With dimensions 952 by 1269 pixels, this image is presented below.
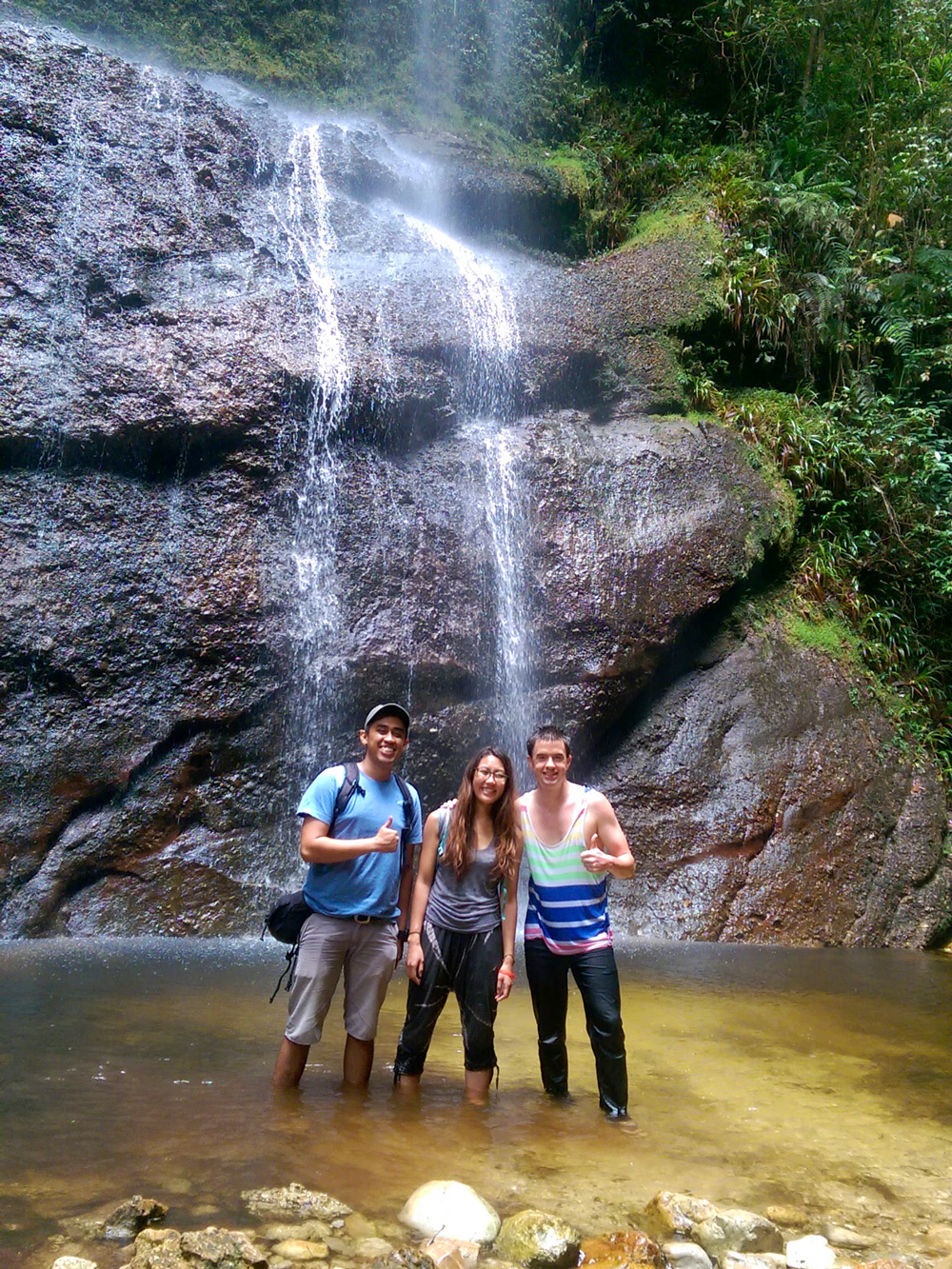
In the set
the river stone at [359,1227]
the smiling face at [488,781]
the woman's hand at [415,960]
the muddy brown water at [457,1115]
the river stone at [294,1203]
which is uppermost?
the smiling face at [488,781]

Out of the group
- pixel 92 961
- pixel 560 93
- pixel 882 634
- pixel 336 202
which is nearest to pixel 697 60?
pixel 560 93

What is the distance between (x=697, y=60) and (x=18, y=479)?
13083 millimetres

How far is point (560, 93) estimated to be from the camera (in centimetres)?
1505

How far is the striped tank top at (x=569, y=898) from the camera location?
367 centimetres

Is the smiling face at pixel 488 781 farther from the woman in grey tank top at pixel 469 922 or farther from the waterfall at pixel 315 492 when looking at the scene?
the waterfall at pixel 315 492

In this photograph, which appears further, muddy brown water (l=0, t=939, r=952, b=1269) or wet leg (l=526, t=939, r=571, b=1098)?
wet leg (l=526, t=939, r=571, b=1098)

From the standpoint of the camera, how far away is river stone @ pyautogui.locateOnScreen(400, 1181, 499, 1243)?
2553 mm

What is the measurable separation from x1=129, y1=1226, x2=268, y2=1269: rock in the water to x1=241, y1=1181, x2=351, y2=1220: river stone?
26 centimetres

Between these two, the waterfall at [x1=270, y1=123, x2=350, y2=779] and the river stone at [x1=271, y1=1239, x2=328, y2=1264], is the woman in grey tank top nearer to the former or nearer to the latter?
the river stone at [x1=271, y1=1239, x2=328, y2=1264]

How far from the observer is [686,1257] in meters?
2.49

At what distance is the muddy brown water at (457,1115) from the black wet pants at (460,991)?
168mm

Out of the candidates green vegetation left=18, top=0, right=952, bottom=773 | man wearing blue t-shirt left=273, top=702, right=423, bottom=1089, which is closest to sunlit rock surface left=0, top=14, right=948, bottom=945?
green vegetation left=18, top=0, right=952, bottom=773

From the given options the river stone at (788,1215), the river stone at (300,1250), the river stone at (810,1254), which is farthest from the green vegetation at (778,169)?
the river stone at (300,1250)

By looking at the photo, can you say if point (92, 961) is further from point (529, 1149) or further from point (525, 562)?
point (525, 562)
